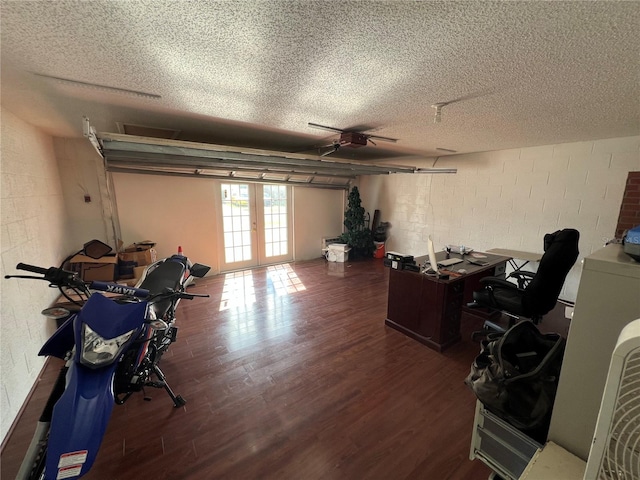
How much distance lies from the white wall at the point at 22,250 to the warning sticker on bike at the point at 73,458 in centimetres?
105

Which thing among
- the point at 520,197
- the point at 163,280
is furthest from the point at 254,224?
the point at 520,197

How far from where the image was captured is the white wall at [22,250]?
1.69 m

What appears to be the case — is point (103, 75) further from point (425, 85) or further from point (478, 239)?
point (478, 239)

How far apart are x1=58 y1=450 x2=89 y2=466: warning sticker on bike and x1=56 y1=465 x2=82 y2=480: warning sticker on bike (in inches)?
0.5

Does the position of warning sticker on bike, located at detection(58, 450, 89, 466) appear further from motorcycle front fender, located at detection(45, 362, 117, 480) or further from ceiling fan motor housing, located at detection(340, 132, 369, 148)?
ceiling fan motor housing, located at detection(340, 132, 369, 148)

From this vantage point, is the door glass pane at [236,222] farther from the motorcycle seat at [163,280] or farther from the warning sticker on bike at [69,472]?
the warning sticker on bike at [69,472]

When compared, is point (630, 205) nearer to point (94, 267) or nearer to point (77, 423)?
point (77, 423)

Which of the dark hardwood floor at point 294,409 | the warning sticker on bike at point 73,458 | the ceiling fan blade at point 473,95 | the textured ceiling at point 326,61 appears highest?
the ceiling fan blade at point 473,95

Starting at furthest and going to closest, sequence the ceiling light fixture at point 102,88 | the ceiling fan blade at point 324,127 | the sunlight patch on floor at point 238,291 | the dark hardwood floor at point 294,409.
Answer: the sunlight patch on floor at point 238,291
the ceiling fan blade at point 324,127
the ceiling light fixture at point 102,88
the dark hardwood floor at point 294,409

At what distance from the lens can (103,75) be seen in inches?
62.7

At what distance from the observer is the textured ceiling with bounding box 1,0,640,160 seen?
3.33 ft

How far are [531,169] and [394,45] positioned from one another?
13.2ft

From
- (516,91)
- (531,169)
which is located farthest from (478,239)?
(516,91)

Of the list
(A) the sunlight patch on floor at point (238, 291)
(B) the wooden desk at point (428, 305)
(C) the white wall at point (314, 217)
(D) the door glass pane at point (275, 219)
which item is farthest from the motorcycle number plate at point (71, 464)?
(C) the white wall at point (314, 217)
